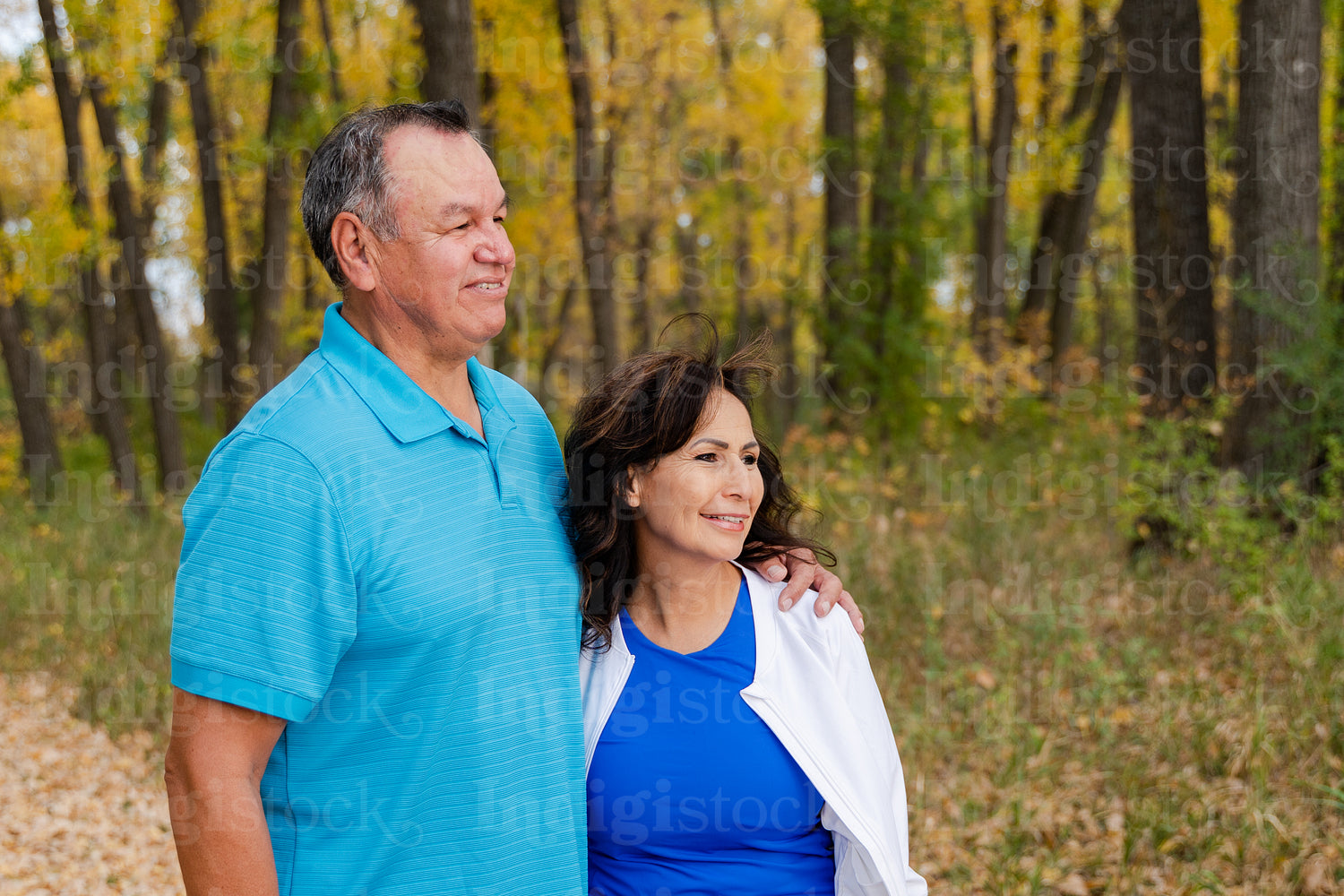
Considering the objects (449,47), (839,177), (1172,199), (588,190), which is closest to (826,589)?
(449,47)

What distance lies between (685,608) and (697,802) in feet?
1.36

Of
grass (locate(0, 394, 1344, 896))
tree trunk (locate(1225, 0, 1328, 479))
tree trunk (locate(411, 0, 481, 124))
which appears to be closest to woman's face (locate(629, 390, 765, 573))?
grass (locate(0, 394, 1344, 896))

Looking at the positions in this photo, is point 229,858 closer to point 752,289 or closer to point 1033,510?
point 1033,510

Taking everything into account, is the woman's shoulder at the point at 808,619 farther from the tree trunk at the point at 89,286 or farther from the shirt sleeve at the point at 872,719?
the tree trunk at the point at 89,286

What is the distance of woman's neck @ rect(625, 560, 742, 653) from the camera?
8.08 ft

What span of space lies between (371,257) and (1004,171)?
12.0 meters

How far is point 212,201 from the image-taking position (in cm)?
1098

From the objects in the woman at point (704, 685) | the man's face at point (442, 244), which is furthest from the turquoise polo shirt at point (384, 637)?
the woman at point (704, 685)

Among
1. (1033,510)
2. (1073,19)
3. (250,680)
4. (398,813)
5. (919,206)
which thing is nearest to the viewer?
(250,680)

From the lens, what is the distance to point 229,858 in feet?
5.74

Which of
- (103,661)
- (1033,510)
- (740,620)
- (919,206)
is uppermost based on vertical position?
(919,206)

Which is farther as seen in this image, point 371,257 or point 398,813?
point 371,257

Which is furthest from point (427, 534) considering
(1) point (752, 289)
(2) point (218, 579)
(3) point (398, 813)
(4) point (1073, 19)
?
(1) point (752, 289)

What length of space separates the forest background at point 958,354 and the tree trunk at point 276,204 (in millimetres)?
41
